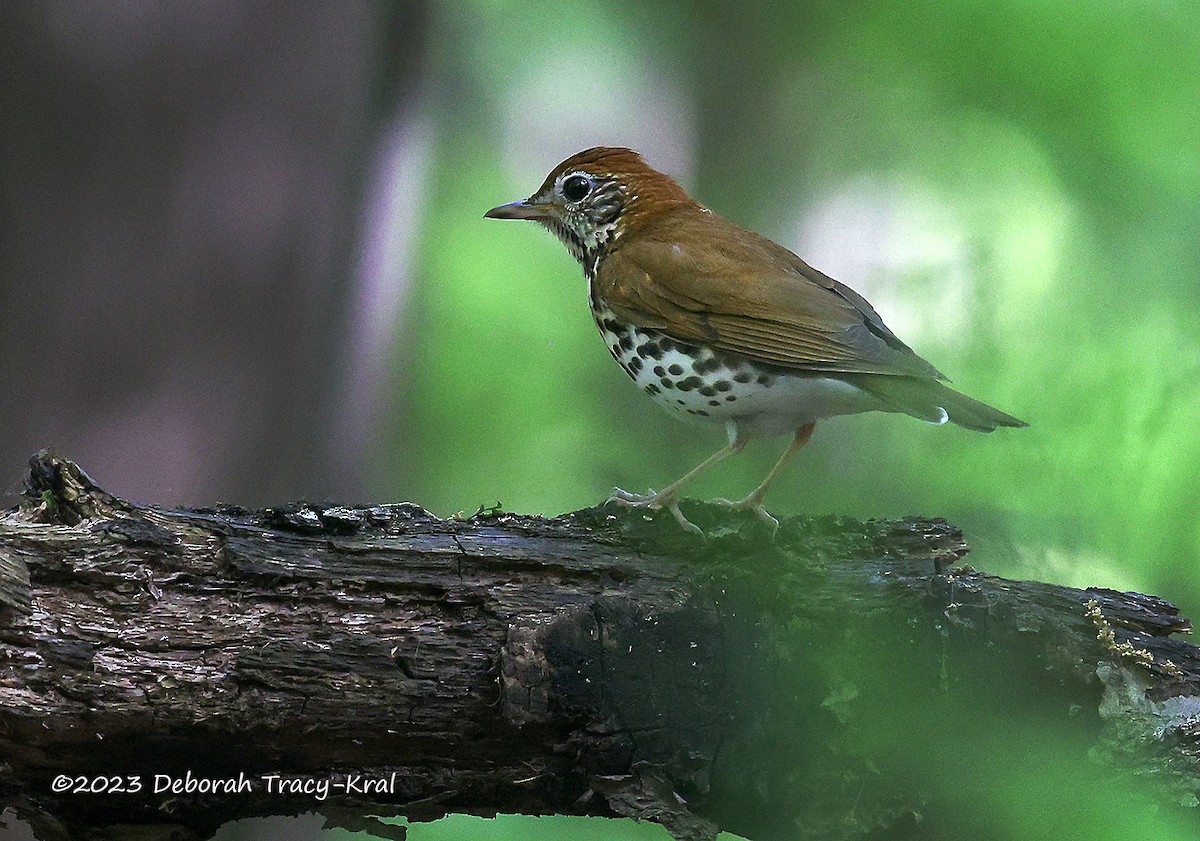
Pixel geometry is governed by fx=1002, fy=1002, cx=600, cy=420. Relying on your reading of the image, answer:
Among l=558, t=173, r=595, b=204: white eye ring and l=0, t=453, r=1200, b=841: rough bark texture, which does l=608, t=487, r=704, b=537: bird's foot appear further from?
l=558, t=173, r=595, b=204: white eye ring

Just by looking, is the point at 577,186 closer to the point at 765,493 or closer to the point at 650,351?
the point at 650,351

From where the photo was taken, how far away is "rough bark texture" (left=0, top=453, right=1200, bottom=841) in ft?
6.47

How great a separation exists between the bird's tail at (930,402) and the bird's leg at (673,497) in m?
0.45

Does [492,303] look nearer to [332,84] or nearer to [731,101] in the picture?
[332,84]

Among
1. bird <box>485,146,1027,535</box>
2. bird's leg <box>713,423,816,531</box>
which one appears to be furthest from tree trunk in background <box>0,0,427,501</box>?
bird's leg <box>713,423,816,531</box>

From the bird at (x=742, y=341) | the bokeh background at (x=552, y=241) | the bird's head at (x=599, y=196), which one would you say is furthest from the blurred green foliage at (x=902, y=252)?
the bird's head at (x=599, y=196)

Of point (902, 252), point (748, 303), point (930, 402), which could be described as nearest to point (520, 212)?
point (748, 303)

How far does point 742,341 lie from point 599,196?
3.27 feet

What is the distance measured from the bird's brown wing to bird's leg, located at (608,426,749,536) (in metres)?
0.34

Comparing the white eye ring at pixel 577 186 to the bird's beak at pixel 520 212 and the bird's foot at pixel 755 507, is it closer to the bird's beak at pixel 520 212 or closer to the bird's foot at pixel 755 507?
the bird's beak at pixel 520 212

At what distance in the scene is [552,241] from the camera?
4.91 metres

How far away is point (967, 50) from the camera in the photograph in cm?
153

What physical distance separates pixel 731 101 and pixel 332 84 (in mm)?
1777

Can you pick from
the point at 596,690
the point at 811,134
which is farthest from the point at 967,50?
the point at 811,134
